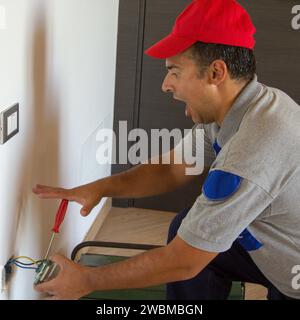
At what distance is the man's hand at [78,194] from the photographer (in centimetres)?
170

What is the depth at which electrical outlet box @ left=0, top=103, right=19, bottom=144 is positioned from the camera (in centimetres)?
141

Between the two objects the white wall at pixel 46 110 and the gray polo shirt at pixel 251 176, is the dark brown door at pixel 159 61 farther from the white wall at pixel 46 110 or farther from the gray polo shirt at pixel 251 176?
the gray polo shirt at pixel 251 176

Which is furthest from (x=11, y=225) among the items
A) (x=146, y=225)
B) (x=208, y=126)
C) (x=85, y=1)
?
(x=146, y=225)

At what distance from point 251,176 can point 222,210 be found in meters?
0.10

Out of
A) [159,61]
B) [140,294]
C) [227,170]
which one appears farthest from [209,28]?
[159,61]

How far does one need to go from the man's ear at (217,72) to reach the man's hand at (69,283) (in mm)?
547

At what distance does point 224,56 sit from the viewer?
1479 mm

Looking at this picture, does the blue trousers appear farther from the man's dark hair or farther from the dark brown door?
the dark brown door

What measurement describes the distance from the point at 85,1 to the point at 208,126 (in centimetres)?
68

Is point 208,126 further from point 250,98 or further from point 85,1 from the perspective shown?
point 85,1

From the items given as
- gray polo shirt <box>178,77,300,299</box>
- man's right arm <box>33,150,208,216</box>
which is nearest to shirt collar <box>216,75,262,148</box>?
gray polo shirt <box>178,77,300,299</box>

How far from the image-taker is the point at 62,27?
1866 millimetres

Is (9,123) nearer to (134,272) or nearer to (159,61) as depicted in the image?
(134,272)

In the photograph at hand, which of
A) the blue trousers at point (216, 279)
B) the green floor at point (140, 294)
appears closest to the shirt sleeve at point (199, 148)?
the blue trousers at point (216, 279)
